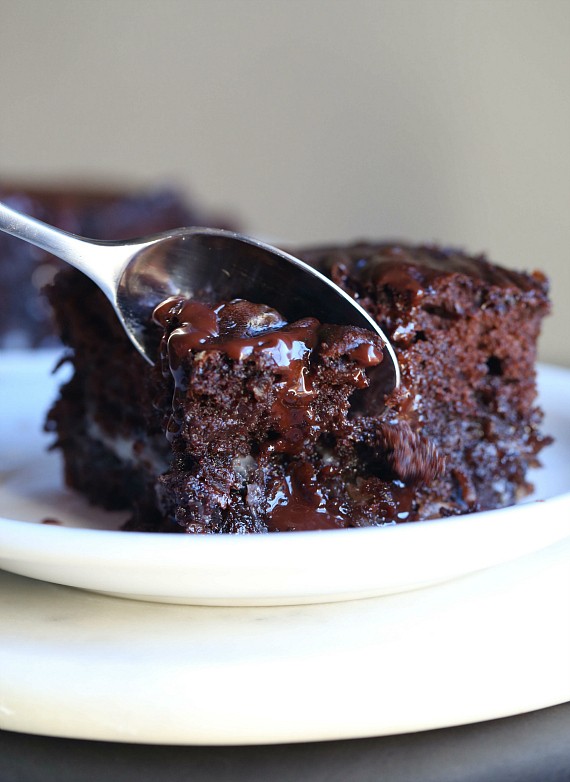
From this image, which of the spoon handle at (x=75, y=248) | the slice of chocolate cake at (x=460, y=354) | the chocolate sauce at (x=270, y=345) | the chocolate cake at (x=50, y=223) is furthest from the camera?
the chocolate cake at (x=50, y=223)

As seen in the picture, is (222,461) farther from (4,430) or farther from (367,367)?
(4,430)

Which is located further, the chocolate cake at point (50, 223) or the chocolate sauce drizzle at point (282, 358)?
the chocolate cake at point (50, 223)

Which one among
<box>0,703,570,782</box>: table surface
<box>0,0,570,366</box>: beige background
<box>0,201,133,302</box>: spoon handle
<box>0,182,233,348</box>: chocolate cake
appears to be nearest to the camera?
<box>0,703,570,782</box>: table surface

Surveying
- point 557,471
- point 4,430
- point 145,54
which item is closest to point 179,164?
point 145,54

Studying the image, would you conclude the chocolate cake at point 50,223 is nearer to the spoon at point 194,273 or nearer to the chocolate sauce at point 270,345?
the spoon at point 194,273

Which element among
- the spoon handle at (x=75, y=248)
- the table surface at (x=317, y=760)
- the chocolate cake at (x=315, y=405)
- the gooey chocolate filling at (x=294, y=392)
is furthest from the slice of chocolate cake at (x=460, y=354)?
the table surface at (x=317, y=760)

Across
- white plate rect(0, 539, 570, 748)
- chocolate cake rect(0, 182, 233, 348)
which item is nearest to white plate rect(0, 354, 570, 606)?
white plate rect(0, 539, 570, 748)

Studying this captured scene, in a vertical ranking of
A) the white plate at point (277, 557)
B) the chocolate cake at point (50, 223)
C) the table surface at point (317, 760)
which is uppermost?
the white plate at point (277, 557)

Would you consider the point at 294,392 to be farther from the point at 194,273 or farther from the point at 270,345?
the point at 194,273

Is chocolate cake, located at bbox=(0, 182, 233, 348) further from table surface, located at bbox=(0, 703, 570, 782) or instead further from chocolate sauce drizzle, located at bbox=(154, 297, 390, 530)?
table surface, located at bbox=(0, 703, 570, 782)
